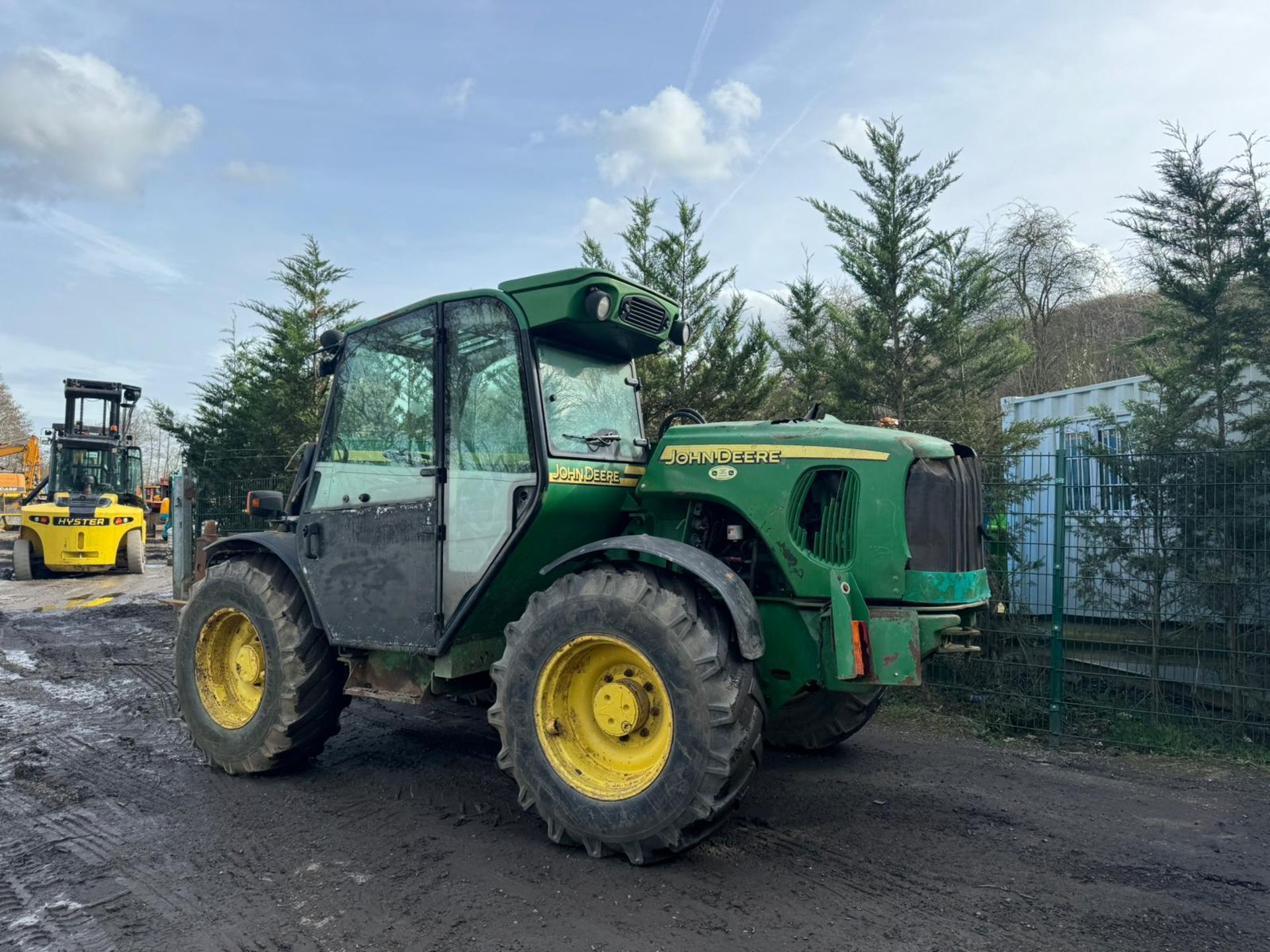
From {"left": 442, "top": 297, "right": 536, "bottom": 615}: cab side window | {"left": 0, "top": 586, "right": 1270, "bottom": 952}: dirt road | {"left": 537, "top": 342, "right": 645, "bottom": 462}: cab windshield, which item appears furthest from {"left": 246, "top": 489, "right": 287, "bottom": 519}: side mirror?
{"left": 537, "top": 342, "right": 645, "bottom": 462}: cab windshield

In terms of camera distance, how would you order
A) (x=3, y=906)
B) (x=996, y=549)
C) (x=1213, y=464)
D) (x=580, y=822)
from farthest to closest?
1. (x=996, y=549)
2. (x=1213, y=464)
3. (x=580, y=822)
4. (x=3, y=906)

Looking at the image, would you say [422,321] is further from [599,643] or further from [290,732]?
[290,732]

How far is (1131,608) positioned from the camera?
6500mm

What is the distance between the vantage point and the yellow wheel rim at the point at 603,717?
3.79m

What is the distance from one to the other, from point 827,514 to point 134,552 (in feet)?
54.5

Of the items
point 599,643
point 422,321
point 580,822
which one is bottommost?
point 580,822

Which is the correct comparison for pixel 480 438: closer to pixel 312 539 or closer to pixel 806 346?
pixel 312 539

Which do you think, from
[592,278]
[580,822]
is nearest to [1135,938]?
[580,822]

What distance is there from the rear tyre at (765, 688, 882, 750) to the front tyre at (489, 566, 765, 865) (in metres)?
1.64

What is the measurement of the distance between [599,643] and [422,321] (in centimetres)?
210

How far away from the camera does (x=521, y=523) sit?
13.9ft

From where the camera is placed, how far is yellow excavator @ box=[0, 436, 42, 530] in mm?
25672

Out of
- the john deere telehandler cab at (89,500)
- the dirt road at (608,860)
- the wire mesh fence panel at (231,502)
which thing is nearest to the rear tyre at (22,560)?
the john deere telehandler cab at (89,500)

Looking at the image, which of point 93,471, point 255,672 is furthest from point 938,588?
point 93,471
